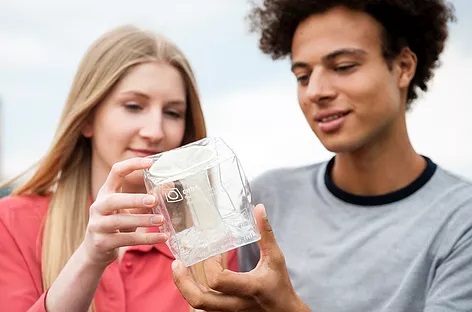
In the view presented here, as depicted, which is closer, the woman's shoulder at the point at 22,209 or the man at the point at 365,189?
the man at the point at 365,189

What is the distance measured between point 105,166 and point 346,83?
1018 millimetres

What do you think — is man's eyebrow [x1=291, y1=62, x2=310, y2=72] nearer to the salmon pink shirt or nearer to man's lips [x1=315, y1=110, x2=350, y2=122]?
man's lips [x1=315, y1=110, x2=350, y2=122]

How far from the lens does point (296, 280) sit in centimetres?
266

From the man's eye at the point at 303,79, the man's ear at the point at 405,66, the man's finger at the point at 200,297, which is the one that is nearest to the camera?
the man's finger at the point at 200,297

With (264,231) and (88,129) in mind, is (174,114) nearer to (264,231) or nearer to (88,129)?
(88,129)

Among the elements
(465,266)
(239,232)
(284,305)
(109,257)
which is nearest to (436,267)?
(465,266)

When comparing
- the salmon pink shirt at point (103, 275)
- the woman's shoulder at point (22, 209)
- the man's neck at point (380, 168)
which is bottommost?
the salmon pink shirt at point (103, 275)

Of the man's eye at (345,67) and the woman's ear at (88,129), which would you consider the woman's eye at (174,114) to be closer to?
the woman's ear at (88,129)

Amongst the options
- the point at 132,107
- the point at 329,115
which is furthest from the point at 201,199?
the point at 329,115

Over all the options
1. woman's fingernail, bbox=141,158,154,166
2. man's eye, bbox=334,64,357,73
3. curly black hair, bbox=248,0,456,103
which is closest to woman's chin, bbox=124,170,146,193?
woman's fingernail, bbox=141,158,154,166

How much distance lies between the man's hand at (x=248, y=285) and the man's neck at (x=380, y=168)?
0.89 meters

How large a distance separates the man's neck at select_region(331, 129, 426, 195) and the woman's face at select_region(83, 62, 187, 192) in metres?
0.71

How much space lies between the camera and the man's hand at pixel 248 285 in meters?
1.92

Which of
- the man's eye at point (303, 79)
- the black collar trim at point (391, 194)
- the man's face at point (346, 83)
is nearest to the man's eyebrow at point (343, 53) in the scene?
the man's face at point (346, 83)
